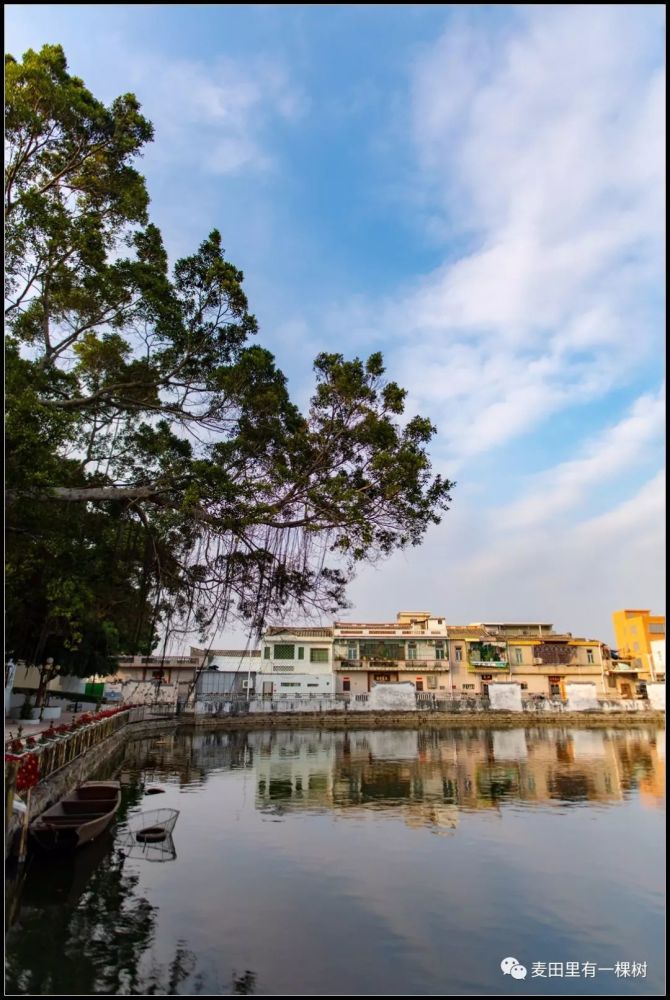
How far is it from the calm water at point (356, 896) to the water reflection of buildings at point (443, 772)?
0.20m

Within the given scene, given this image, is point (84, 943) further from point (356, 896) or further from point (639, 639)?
point (639, 639)

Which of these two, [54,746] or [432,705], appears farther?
[432,705]

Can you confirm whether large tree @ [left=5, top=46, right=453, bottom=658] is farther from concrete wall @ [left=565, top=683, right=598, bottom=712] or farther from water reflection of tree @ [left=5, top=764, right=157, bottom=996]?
concrete wall @ [left=565, top=683, right=598, bottom=712]

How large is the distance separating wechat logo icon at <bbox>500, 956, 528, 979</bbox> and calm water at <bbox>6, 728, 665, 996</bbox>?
0.09 m

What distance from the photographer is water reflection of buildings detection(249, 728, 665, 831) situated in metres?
18.9

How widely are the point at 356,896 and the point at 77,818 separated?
20.3 ft

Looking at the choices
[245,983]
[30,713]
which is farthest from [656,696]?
[245,983]

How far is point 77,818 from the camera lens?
12.3m

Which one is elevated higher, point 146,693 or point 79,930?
point 79,930

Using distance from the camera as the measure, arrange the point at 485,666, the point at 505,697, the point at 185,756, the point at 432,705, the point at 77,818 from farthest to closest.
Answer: the point at 485,666 < the point at 505,697 < the point at 432,705 < the point at 185,756 < the point at 77,818

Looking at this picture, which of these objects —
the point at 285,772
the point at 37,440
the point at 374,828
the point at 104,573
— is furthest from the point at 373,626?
the point at 37,440

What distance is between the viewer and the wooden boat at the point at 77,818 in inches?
441

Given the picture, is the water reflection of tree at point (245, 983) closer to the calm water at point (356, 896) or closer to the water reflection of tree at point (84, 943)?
the calm water at point (356, 896)

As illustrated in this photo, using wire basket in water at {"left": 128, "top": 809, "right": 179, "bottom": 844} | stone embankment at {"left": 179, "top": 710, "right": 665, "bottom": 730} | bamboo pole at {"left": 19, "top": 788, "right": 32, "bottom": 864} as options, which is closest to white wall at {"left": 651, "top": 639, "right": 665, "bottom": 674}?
stone embankment at {"left": 179, "top": 710, "right": 665, "bottom": 730}
